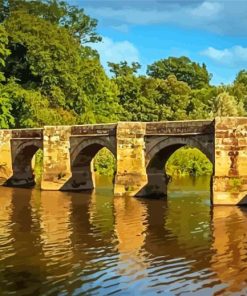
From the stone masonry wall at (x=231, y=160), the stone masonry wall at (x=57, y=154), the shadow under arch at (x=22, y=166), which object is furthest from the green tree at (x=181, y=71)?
the stone masonry wall at (x=231, y=160)

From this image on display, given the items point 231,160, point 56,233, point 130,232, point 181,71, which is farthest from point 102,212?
point 181,71

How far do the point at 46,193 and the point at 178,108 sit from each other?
119 ft

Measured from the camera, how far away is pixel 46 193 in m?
34.5

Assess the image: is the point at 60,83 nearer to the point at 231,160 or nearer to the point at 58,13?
the point at 58,13

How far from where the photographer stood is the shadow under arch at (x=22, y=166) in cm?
3916

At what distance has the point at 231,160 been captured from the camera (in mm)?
27156

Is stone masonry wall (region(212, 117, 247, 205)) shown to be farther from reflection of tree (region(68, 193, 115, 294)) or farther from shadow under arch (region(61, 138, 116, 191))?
shadow under arch (region(61, 138, 116, 191))

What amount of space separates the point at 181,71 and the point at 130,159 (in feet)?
229

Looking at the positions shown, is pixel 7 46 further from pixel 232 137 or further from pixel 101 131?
pixel 232 137

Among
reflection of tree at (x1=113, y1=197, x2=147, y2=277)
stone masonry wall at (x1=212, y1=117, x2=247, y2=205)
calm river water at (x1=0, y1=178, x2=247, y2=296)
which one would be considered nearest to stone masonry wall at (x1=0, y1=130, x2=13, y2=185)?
calm river water at (x1=0, y1=178, x2=247, y2=296)

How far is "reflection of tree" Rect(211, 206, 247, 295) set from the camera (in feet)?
49.0

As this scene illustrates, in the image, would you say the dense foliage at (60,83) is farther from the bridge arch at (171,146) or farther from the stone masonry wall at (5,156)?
the bridge arch at (171,146)

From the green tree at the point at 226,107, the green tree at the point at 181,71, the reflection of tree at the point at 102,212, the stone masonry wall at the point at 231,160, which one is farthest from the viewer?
the green tree at the point at 181,71

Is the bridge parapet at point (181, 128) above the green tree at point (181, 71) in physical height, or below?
below
